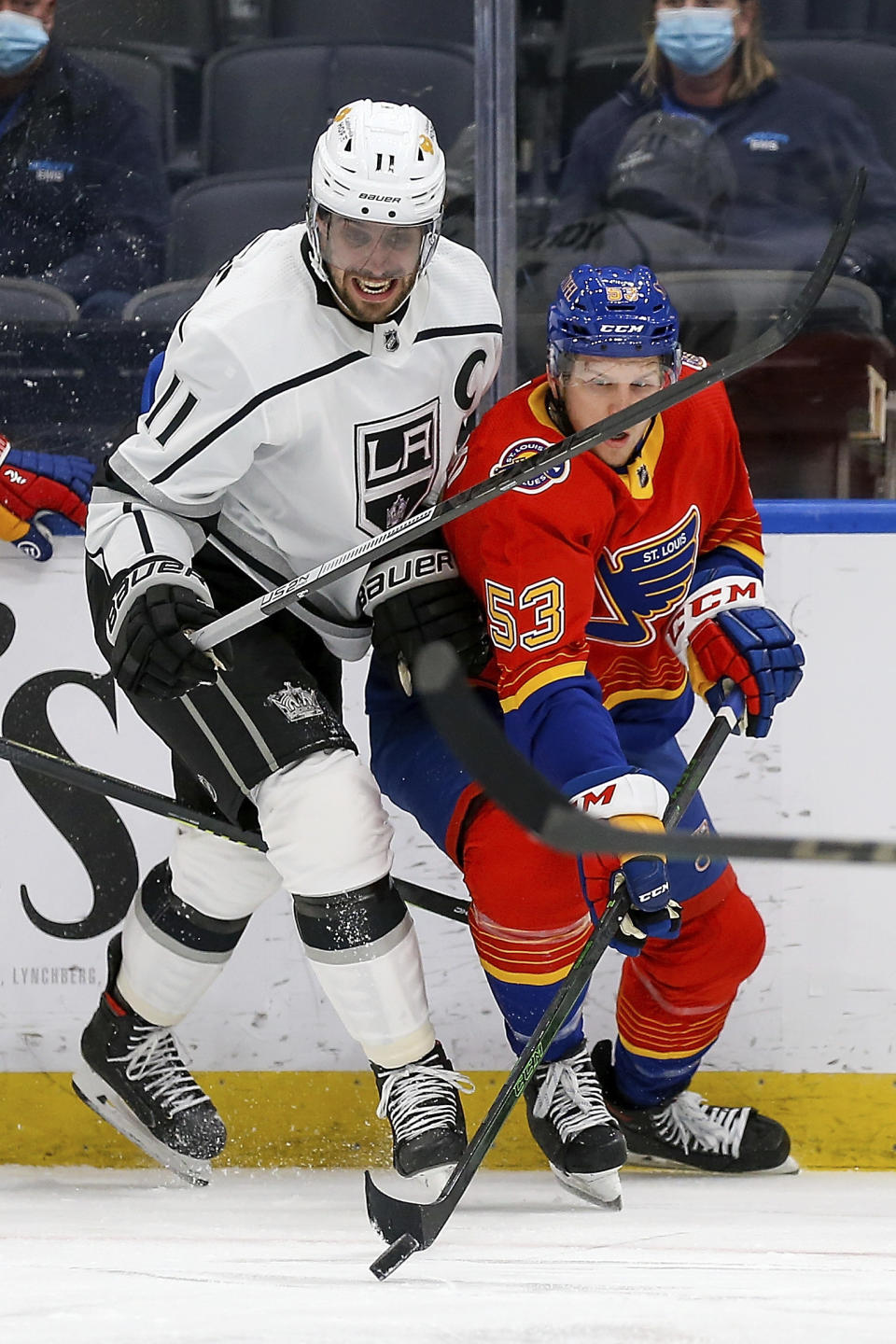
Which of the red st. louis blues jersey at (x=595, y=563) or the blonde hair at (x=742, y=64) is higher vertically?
the blonde hair at (x=742, y=64)

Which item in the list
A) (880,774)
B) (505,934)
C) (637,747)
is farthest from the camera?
(880,774)

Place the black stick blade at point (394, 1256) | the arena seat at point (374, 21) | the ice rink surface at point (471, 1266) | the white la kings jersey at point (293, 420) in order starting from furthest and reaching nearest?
the arena seat at point (374, 21) → the white la kings jersey at point (293, 420) → the black stick blade at point (394, 1256) → the ice rink surface at point (471, 1266)

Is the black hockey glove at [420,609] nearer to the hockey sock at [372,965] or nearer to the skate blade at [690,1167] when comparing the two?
the hockey sock at [372,965]

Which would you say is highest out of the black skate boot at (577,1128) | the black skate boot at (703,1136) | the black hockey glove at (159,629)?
the black hockey glove at (159,629)

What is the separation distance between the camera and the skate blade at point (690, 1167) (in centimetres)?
247

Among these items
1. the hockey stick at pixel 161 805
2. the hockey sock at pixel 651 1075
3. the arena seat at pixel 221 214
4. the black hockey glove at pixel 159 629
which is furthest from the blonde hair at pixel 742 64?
the hockey sock at pixel 651 1075

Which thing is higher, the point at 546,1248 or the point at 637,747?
the point at 637,747

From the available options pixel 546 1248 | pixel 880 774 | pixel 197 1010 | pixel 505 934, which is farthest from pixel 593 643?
pixel 197 1010

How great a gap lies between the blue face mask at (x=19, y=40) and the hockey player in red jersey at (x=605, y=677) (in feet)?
3.45

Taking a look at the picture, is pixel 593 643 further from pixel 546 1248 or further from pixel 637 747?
pixel 546 1248

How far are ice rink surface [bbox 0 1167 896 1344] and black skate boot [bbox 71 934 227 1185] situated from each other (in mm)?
82

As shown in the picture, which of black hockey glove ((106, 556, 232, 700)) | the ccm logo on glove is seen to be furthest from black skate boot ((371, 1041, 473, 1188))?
the ccm logo on glove

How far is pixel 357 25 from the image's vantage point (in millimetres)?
2607

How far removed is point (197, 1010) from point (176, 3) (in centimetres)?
162
